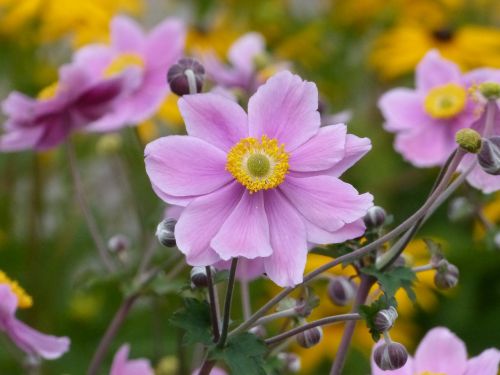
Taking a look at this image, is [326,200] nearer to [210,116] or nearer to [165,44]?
[210,116]

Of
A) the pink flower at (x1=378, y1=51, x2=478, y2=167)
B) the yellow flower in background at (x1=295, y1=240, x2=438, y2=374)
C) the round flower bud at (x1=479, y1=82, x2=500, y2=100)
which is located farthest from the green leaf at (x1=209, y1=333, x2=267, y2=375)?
the yellow flower in background at (x1=295, y1=240, x2=438, y2=374)

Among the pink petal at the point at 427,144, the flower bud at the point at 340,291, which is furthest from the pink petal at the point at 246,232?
the pink petal at the point at 427,144

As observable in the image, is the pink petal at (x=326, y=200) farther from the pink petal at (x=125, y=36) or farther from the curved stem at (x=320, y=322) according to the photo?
the pink petal at (x=125, y=36)

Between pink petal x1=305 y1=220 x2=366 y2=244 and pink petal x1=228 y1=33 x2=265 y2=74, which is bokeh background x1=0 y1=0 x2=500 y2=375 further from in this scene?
pink petal x1=305 y1=220 x2=366 y2=244

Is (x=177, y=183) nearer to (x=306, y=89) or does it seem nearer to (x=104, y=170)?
(x=306, y=89)

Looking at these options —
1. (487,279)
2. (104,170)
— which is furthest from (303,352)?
(104,170)

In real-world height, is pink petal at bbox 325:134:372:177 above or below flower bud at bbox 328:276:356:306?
above

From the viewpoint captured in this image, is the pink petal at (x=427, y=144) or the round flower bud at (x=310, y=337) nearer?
the round flower bud at (x=310, y=337)
